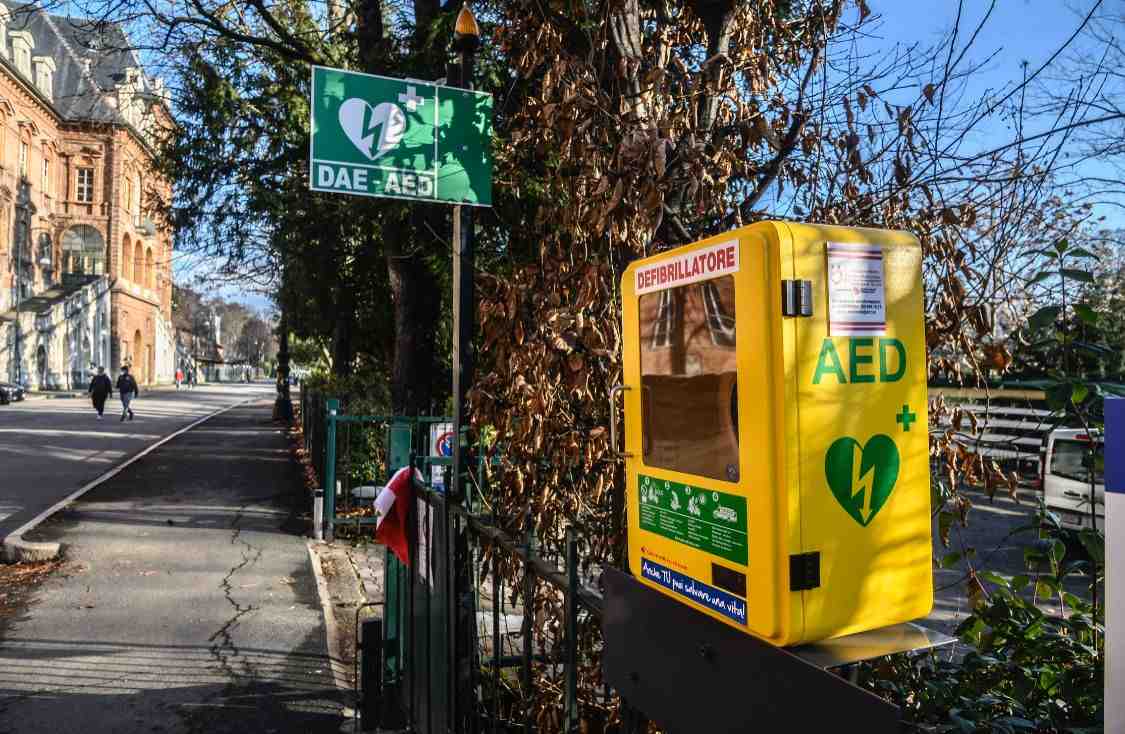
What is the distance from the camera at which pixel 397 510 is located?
14.7 feet

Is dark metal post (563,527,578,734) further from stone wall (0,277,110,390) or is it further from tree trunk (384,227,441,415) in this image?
stone wall (0,277,110,390)

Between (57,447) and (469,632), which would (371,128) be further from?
(57,447)

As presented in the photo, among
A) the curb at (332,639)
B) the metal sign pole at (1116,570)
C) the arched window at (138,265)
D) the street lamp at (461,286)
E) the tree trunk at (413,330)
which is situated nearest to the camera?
the metal sign pole at (1116,570)

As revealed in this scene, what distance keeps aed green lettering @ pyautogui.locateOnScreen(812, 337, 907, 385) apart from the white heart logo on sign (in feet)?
9.82

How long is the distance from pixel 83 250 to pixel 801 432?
6987 cm

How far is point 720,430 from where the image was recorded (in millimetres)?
1663

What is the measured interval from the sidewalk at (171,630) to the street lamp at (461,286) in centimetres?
248

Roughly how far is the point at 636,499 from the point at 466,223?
8.28 feet

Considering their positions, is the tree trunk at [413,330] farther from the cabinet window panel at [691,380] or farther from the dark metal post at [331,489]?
the cabinet window panel at [691,380]

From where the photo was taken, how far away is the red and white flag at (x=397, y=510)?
4.42 m

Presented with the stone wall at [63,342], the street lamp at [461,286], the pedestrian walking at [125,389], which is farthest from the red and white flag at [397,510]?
the stone wall at [63,342]

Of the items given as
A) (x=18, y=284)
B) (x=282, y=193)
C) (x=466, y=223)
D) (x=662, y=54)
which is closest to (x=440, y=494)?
(x=466, y=223)

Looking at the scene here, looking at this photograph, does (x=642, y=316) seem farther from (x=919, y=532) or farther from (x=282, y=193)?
(x=282, y=193)

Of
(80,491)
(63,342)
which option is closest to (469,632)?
(80,491)
